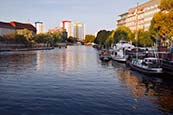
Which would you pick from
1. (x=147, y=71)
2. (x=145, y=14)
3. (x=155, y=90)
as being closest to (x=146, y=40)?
(x=147, y=71)

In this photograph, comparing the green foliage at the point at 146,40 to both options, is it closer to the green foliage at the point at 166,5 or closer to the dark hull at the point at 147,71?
the green foliage at the point at 166,5

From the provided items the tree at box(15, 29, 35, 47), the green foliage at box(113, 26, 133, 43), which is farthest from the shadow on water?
the tree at box(15, 29, 35, 47)

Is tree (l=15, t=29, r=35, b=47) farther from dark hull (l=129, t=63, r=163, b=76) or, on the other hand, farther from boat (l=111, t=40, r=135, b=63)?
dark hull (l=129, t=63, r=163, b=76)

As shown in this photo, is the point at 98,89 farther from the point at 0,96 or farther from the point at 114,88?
the point at 0,96

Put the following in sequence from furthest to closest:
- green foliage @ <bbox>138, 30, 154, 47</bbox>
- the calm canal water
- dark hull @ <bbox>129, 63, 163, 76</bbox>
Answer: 1. green foliage @ <bbox>138, 30, 154, 47</bbox>
2. dark hull @ <bbox>129, 63, 163, 76</bbox>
3. the calm canal water

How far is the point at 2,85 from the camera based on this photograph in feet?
132

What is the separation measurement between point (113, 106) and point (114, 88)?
10001mm

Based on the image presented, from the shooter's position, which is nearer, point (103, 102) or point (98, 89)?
point (103, 102)

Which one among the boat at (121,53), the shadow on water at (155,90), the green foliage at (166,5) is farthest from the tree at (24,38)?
the shadow on water at (155,90)

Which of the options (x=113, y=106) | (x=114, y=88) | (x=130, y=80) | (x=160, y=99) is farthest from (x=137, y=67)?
(x=113, y=106)

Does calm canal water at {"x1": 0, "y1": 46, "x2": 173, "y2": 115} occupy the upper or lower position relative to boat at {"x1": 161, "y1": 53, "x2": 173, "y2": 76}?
lower

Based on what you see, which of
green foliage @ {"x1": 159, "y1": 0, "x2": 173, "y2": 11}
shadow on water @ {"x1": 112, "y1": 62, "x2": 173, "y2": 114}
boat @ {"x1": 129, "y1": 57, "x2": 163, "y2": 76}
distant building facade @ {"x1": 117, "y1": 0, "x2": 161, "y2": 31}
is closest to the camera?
shadow on water @ {"x1": 112, "y1": 62, "x2": 173, "y2": 114}

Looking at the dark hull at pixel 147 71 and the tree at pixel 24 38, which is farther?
the tree at pixel 24 38

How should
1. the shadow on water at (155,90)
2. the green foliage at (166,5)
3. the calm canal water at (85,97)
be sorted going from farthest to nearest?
the green foliage at (166,5)
the shadow on water at (155,90)
the calm canal water at (85,97)
